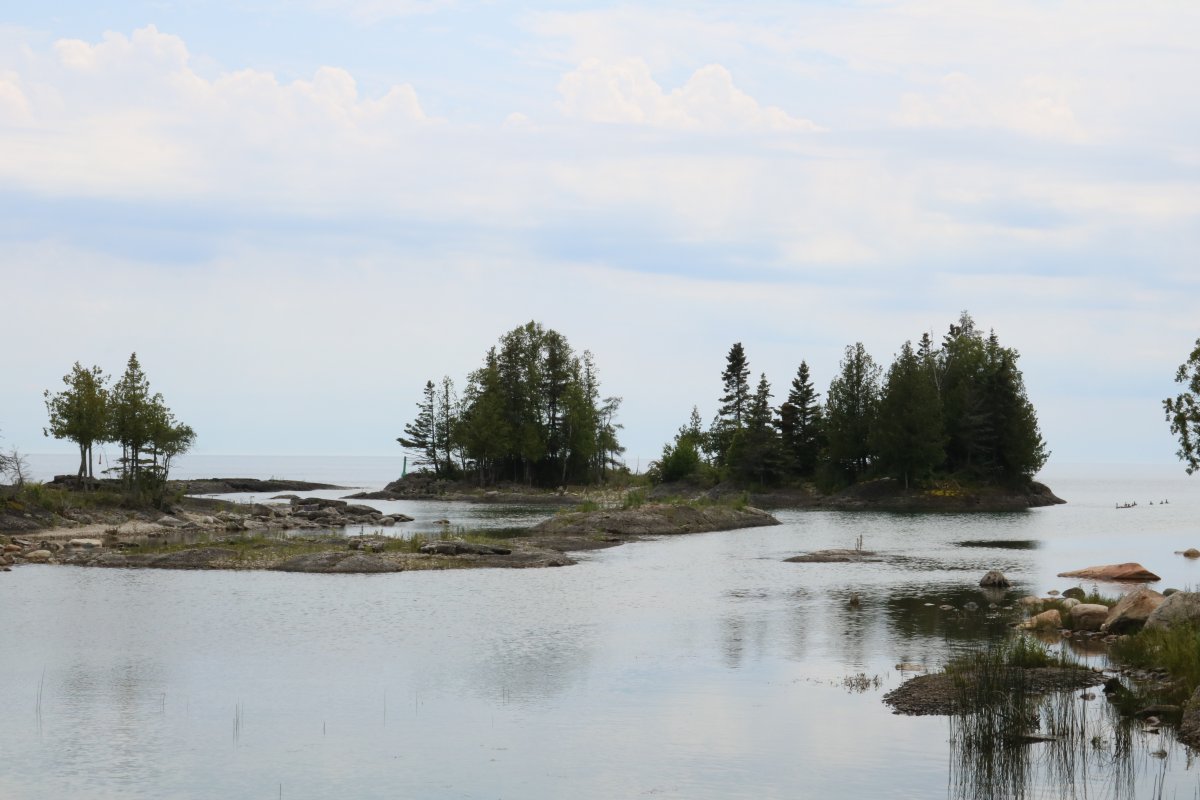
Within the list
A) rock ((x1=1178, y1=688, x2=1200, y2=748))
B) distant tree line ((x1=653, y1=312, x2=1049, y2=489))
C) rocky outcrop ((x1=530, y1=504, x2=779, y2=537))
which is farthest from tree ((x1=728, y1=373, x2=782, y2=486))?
rock ((x1=1178, y1=688, x2=1200, y2=748))

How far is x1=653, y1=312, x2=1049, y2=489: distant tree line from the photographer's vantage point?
12256 centimetres

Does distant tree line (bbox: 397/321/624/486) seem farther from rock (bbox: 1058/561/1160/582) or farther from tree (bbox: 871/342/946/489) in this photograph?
rock (bbox: 1058/561/1160/582)

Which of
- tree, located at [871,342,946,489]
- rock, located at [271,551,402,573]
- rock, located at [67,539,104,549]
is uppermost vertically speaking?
tree, located at [871,342,946,489]

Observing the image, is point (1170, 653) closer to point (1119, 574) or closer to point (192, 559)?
point (1119, 574)

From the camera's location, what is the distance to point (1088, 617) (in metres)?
34.3

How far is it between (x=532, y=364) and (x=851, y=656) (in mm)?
111800

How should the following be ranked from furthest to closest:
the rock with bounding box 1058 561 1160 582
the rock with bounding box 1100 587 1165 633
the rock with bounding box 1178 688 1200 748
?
the rock with bounding box 1058 561 1160 582
the rock with bounding box 1100 587 1165 633
the rock with bounding box 1178 688 1200 748

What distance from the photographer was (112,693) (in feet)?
87.9

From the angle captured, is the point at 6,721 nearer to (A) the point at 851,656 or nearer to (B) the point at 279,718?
(B) the point at 279,718

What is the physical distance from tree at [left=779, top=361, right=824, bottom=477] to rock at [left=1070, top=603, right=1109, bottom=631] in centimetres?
10007

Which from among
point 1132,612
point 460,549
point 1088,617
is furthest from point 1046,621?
point 460,549

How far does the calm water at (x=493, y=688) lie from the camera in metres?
19.9

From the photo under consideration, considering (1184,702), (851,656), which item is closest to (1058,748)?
(1184,702)

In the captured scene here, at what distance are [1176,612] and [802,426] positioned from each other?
107156 millimetres
